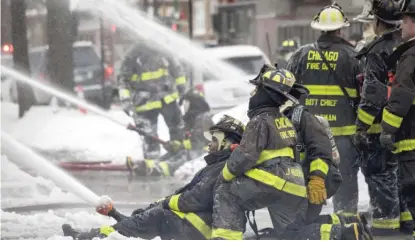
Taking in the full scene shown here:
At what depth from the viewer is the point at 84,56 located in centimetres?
2184

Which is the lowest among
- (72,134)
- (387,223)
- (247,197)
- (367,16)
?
(72,134)

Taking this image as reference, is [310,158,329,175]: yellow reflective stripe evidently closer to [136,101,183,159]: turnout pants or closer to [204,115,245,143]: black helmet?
[204,115,245,143]: black helmet

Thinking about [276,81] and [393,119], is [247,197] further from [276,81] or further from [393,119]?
[393,119]

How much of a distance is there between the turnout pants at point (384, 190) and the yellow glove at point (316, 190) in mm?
1148

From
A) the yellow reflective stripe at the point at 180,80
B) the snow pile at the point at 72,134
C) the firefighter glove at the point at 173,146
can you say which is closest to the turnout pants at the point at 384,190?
the firefighter glove at the point at 173,146

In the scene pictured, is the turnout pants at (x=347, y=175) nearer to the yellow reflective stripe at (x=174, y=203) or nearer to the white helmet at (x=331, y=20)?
the white helmet at (x=331, y=20)

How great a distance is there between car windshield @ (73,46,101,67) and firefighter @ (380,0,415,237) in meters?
15.5

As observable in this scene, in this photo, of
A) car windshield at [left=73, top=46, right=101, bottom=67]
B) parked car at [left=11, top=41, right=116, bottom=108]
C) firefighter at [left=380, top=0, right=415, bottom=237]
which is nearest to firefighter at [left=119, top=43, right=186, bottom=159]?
firefighter at [left=380, top=0, right=415, bottom=237]

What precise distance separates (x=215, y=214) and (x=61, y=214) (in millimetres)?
2651

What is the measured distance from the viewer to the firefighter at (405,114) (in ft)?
20.7

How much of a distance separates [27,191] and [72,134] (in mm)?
5524

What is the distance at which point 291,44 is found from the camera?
12602 mm

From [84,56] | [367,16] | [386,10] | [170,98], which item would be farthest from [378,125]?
[84,56]

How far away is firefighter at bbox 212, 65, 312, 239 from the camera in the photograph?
651cm
